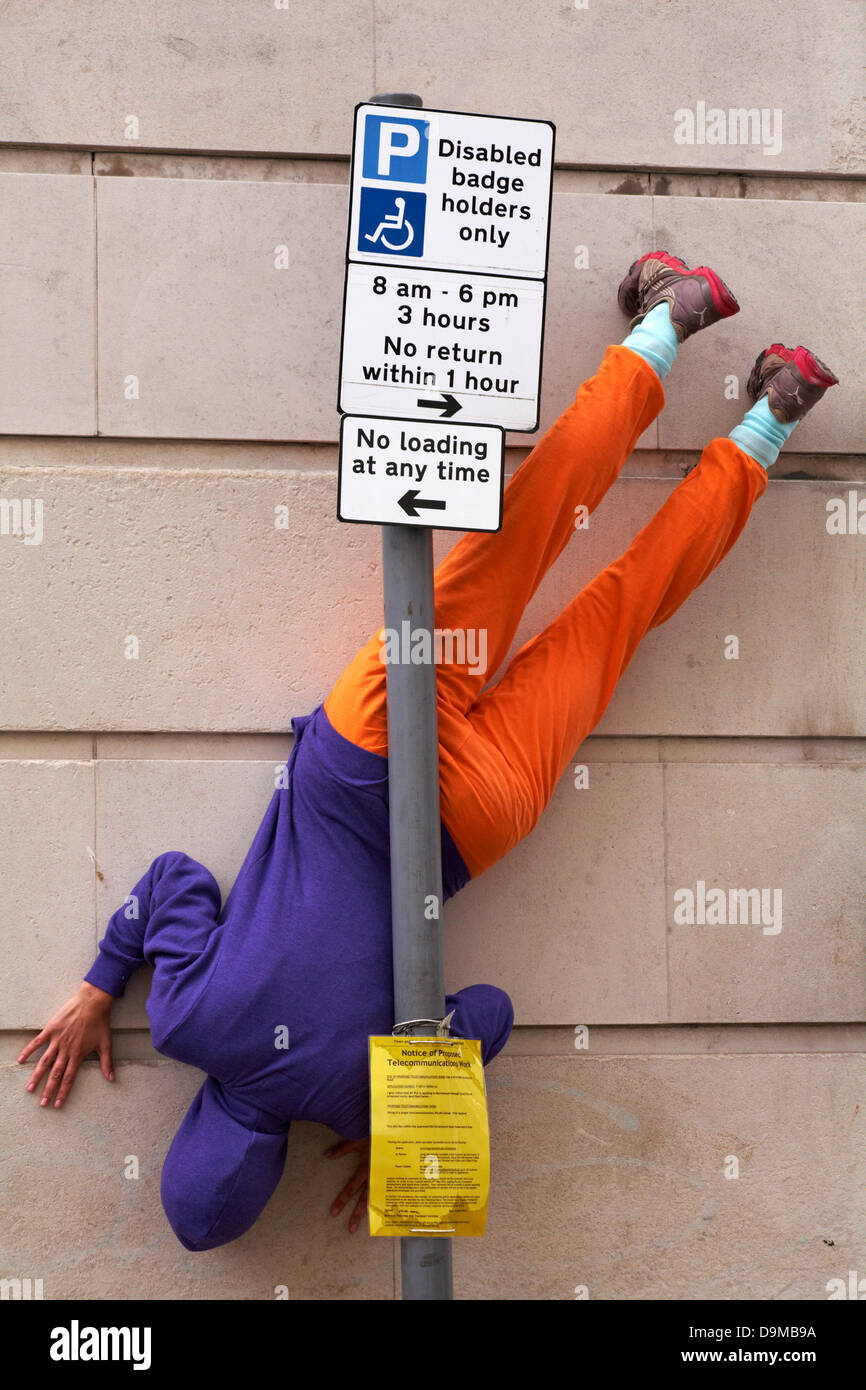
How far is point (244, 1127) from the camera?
3.13 m

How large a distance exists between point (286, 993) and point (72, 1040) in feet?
2.62

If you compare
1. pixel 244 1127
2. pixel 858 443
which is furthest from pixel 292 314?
pixel 244 1127

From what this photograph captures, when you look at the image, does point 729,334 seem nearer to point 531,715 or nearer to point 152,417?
point 531,715

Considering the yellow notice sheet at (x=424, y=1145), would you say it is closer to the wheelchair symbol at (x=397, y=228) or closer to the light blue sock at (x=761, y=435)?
the wheelchair symbol at (x=397, y=228)

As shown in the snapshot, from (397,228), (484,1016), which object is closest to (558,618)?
(484,1016)

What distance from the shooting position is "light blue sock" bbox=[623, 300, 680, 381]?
11.0 feet

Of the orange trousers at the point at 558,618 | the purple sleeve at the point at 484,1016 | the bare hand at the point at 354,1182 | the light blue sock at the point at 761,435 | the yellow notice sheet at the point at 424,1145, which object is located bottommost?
the bare hand at the point at 354,1182

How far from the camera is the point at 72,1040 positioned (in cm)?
339

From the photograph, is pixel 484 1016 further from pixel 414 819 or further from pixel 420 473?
pixel 420 473

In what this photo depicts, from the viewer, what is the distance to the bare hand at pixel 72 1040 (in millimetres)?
3389

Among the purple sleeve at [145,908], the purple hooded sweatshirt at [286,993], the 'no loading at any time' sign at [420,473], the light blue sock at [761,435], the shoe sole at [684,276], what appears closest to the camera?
the 'no loading at any time' sign at [420,473]

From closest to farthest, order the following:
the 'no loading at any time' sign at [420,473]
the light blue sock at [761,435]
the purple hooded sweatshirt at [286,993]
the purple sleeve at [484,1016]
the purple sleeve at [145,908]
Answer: the 'no loading at any time' sign at [420,473] < the purple hooded sweatshirt at [286,993] < the purple sleeve at [484,1016] < the purple sleeve at [145,908] < the light blue sock at [761,435]

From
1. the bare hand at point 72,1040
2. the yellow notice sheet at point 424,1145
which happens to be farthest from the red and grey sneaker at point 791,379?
the bare hand at point 72,1040

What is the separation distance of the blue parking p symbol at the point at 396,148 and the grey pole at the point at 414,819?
0.25 feet
